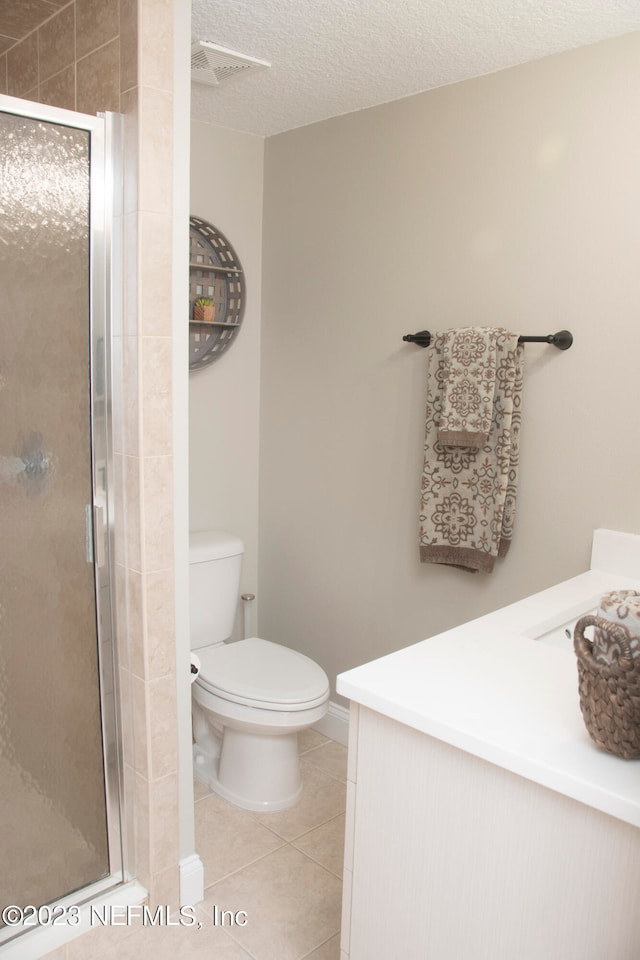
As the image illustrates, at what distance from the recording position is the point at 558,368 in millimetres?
2076

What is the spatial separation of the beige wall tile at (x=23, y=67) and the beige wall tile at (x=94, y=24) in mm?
265

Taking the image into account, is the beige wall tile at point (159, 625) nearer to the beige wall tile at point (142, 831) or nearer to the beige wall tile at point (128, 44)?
the beige wall tile at point (142, 831)

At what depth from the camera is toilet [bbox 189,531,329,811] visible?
7.45 ft

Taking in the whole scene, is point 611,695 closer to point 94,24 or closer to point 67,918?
point 67,918

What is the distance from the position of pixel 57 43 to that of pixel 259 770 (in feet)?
7.25

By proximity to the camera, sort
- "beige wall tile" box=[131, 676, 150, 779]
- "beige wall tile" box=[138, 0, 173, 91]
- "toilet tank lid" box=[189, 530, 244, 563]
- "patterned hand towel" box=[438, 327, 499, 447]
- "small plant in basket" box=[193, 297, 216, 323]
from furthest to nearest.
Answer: "small plant in basket" box=[193, 297, 216, 323], "toilet tank lid" box=[189, 530, 244, 563], "patterned hand towel" box=[438, 327, 499, 447], "beige wall tile" box=[131, 676, 150, 779], "beige wall tile" box=[138, 0, 173, 91]

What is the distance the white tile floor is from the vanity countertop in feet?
3.12

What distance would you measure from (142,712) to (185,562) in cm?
39

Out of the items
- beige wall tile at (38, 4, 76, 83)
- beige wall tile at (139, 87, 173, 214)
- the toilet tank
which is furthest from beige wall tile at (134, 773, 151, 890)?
beige wall tile at (38, 4, 76, 83)

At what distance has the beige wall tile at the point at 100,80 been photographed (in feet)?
5.40

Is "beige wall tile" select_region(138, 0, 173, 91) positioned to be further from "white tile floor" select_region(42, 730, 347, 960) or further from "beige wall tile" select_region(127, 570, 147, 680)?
"white tile floor" select_region(42, 730, 347, 960)

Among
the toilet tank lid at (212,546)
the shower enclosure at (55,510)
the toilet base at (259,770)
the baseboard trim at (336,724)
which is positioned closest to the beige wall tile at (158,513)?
the shower enclosure at (55,510)

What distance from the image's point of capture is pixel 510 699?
1224mm

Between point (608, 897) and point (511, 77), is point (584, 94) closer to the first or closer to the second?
point (511, 77)
